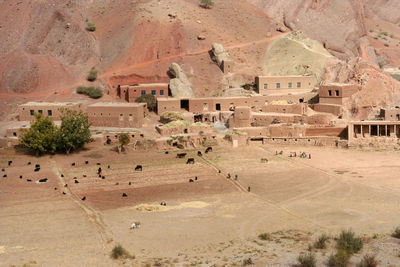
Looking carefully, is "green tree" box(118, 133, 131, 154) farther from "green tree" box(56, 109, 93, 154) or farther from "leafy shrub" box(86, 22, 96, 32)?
"leafy shrub" box(86, 22, 96, 32)

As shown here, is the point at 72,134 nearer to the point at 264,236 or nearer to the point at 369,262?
the point at 264,236

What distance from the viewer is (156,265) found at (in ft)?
81.0

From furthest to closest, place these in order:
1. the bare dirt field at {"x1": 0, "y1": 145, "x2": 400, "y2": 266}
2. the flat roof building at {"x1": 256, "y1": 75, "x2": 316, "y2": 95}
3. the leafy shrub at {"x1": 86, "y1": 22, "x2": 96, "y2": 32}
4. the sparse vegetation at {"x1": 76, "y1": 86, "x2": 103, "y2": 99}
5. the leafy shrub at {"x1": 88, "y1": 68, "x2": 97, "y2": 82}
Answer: the leafy shrub at {"x1": 86, "y1": 22, "x2": 96, "y2": 32}, the leafy shrub at {"x1": 88, "y1": 68, "x2": 97, "y2": 82}, the sparse vegetation at {"x1": 76, "y1": 86, "x2": 103, "y2": 99}, the flat roof building at {"x1": 256, "y1": 75, "x2": 316, "y2": 95}, the bare dirt field at {"x1": 0, "y1": 145, "x2": 400, "y2": 266}

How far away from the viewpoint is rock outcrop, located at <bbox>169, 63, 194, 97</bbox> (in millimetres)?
67688

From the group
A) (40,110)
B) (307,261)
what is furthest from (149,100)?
(307,261)

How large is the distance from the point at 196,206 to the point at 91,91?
38.7m

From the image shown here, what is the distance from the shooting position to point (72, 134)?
49.5 m

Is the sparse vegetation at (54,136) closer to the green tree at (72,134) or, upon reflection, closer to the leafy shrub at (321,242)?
the green tree at (72,134)

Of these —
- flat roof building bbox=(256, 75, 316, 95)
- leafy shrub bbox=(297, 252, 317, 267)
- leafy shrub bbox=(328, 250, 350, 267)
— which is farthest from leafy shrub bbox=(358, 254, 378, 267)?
flat roof building bbox=(256, 75, 316, 95)

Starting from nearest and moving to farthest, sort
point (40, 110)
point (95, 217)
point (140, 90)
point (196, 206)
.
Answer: point (95, 217)
point (196, 206)
point (40, 110)
point (140, 90)

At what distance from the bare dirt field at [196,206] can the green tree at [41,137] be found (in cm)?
118

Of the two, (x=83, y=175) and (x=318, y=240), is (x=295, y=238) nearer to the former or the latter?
(x=318, y=240)

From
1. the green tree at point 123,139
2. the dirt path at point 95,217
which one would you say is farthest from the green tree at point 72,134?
the dirt path at point 95,217

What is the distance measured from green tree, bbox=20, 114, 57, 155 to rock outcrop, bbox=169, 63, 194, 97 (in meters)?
20.8
